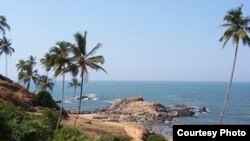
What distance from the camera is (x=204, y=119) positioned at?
115 m

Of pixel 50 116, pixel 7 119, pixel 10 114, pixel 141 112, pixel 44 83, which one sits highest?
pixel 44 83

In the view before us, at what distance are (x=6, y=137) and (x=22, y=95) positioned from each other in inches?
1337

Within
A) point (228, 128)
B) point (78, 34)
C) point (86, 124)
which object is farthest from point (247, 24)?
point (228, 128)

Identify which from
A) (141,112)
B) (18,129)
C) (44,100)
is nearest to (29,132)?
(18,129)

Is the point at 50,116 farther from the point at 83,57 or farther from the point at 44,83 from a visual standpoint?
the point at 44,83

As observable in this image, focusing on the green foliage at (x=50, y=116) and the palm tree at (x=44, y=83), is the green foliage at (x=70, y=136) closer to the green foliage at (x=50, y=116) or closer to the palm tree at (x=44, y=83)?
the green foliage at (x=50, y=116)

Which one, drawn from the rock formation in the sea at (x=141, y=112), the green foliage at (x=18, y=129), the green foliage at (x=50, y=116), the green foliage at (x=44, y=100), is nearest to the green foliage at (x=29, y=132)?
the green foliage at (x=18, y=129)

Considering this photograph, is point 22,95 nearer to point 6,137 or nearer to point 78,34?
point 78,34

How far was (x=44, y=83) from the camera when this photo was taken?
308ft

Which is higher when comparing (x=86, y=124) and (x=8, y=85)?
(x=8, y=85)

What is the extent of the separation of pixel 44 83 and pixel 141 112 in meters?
30.8

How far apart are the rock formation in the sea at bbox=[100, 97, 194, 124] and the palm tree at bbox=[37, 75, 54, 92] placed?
705 inches

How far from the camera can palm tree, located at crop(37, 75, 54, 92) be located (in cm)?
9328

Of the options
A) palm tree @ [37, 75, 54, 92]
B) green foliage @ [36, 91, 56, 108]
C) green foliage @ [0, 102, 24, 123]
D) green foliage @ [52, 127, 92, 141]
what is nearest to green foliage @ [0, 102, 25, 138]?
green foliage @ [0, 102, 24, 123]
